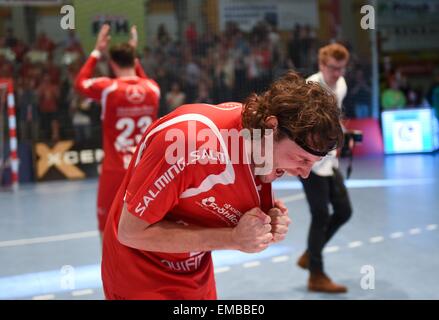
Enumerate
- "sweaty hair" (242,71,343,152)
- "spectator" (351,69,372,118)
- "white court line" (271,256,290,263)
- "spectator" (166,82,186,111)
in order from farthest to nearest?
"spectator" (351,69,372,118)
"spectator" (166,82,186,111)
"white court line" (271,256,290,263)
"sweaty hair" (242,71,343,152)

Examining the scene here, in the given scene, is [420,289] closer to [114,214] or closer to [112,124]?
[112,124]

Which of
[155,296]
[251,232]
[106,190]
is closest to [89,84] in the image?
[106,190]

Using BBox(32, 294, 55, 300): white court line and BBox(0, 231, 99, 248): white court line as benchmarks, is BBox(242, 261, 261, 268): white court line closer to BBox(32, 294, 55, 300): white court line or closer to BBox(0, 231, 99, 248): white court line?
BBox(32, 294, 55, 300): white court line

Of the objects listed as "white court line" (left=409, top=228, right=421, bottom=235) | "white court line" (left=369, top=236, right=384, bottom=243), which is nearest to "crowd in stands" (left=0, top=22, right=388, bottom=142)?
"white court line" (left=409, top=228, right=421, bottom=235)

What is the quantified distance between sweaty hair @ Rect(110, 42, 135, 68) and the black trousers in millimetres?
1785

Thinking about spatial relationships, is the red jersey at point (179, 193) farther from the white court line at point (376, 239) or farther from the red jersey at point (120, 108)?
the white court line at point (376, 239)

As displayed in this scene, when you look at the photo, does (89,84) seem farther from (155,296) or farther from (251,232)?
(251,232)

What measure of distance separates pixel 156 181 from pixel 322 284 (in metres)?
3.46

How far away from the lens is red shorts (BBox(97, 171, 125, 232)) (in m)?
5.51

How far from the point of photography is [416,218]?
7.89 meters

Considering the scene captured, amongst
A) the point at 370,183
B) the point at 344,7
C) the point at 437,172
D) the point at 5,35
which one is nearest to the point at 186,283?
the point at 370,183

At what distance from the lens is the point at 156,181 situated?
2.12 m

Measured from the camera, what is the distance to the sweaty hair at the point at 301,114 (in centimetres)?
207
